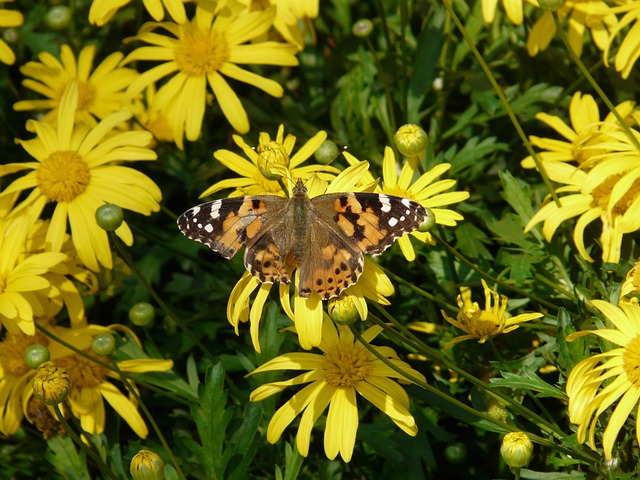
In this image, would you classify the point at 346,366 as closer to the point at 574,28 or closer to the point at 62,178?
the point at 62,178

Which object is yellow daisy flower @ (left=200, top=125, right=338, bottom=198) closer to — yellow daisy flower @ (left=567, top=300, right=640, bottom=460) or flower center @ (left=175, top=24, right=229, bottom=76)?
flower center @ (left=175, top=24, right=229, bottom=76)

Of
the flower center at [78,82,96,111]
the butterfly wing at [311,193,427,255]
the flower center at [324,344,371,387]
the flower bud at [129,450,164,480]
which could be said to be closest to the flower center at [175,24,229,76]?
the flower center at [78,82,96,111]

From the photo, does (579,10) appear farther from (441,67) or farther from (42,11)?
(42,11)

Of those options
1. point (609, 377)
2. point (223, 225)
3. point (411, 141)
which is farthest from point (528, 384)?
point (223, 225)

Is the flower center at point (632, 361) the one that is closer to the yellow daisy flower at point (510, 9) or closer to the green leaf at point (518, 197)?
the green leaf at point (518, 197)

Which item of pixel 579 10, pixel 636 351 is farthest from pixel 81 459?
pixel 579 10
